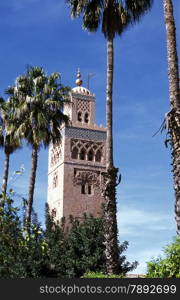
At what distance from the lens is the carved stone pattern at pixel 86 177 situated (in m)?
42.7

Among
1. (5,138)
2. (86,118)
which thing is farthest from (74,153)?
(5,138)

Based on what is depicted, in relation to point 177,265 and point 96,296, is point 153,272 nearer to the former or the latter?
point 177,265

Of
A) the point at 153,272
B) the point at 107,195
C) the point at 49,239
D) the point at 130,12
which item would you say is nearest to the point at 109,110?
the point at 107,195

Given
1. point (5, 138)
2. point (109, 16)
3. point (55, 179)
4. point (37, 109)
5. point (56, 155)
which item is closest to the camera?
point (109, 16)

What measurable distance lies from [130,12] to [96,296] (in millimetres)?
12069

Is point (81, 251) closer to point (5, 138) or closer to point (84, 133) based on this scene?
point (5, 138)

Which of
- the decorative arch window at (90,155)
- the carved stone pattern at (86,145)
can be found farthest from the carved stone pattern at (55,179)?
the decorative arch window at (90,155)

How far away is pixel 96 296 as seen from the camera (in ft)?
25.2

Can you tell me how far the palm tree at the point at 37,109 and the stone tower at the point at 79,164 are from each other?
18258 millimetres

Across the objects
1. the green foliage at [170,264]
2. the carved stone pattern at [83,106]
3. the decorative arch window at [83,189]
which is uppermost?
the carved stone pattern at [83,106]

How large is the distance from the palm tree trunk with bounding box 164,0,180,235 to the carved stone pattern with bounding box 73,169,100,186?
30.7 m

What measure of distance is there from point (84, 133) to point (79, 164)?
273 cm

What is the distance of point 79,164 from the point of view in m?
43.0

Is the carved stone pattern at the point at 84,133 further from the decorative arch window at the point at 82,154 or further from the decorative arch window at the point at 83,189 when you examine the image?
the decorative arch window at the point at 83,189
